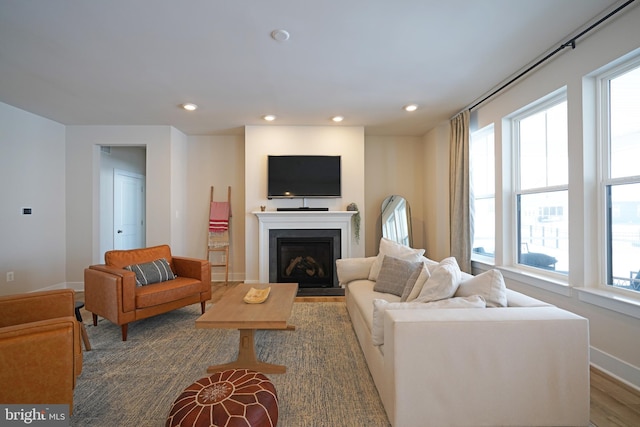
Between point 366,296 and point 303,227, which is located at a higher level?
point 303,227

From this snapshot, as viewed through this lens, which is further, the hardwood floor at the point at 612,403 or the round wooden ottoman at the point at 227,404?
the hardwood floor at the point at 612,403

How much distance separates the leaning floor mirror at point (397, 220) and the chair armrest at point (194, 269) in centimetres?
287

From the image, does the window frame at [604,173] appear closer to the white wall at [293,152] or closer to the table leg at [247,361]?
the table leg at [247,361]

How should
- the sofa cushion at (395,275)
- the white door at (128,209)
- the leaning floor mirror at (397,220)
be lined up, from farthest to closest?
the white door at (128,209)
the leaning floor mirror at (397,220)
the sofa cushion at (395,275)

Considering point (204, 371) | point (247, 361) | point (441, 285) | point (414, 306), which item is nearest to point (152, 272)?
point (204, 371)

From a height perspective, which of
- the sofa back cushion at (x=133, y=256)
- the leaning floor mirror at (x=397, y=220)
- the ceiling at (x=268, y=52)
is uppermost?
the ceiling at (x=268, y=52)

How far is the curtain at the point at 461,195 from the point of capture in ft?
12.3

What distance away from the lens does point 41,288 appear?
159 inches

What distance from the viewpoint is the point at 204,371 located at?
209cm

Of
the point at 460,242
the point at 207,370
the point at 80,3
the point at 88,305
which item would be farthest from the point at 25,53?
the point at 460,242

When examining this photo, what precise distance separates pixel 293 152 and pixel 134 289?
9.33 feet

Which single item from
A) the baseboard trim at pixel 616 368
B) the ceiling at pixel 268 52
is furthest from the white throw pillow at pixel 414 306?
the ceiling at pixel 268 52

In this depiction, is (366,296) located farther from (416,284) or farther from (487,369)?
(487,369)
